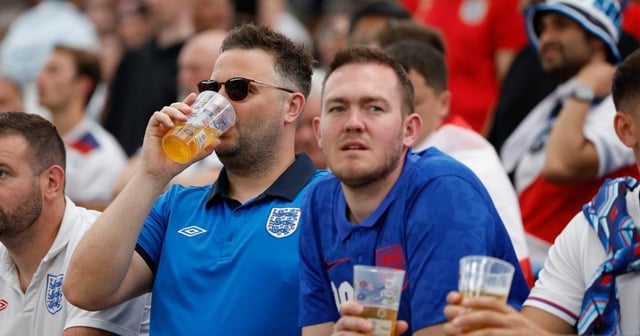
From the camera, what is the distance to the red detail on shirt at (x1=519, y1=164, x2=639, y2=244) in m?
5.98

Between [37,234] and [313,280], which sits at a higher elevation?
[37,234]

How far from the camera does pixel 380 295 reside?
3607 millimetres

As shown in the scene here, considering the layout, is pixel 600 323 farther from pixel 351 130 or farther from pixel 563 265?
pixel 351 130

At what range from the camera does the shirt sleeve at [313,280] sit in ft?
13.7

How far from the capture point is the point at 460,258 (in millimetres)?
3811

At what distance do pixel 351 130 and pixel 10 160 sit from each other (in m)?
1.68

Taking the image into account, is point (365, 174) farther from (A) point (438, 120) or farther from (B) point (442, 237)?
(A) point (438, 120)

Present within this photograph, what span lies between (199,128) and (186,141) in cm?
8

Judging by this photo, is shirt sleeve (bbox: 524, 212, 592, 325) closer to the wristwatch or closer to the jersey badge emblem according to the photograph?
the wristwatch

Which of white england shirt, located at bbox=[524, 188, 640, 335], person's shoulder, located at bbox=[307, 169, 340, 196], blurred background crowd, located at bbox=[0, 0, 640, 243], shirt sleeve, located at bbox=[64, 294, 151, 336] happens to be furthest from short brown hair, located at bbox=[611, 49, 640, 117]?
shirt sleeve, located at bbox=[64, 294, 151, 336]

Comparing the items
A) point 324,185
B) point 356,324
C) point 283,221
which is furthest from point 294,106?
point 356,324

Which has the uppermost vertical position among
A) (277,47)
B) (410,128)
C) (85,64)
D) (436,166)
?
(85,64)

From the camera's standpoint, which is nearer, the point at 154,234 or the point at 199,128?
the point at 199,128

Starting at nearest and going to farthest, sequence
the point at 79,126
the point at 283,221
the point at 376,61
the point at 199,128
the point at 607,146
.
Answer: the point at 376,61 → the point at 199,128 → the point at 283,221 → the point at 607,146 → the point at 79,126
